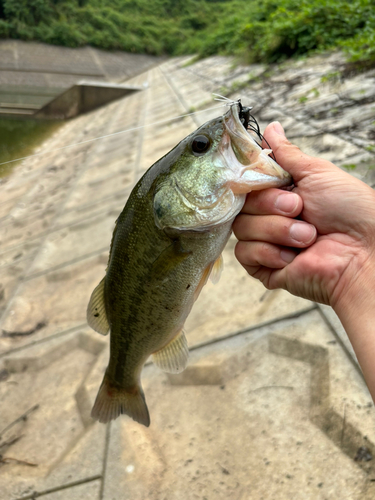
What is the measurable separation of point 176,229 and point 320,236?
2.32 ft

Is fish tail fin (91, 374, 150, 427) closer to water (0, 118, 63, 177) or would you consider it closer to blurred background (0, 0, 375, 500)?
blurred background (0, 0, 375, 500)

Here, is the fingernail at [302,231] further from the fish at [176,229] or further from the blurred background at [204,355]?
the blurred background at [204,355]

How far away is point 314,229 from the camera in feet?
5.73

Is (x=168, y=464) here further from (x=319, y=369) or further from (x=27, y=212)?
(x=27, y=212)

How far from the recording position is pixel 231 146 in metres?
1.60

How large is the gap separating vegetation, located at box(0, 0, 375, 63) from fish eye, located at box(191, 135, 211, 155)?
536 centimetres

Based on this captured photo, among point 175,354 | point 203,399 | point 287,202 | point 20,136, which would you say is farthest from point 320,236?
point 20,136

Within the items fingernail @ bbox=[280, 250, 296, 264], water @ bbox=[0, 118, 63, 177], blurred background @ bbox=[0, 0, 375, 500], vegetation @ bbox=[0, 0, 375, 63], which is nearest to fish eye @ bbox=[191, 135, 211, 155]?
fingernail @ bbox=[280, 250, 296, 264]

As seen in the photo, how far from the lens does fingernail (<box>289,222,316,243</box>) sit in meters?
1.74

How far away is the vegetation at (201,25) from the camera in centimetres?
Answer: 782

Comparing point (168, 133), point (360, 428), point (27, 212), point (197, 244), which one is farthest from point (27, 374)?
point (168, 133)

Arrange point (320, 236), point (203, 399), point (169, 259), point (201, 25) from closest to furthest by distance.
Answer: point (169, 259) < point (320, 236) < point (203, 399) < point (201, 25)

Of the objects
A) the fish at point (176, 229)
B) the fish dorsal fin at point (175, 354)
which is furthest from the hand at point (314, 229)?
the fish dorsal fin at point (175, 354)

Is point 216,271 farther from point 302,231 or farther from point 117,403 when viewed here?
point 117,403
